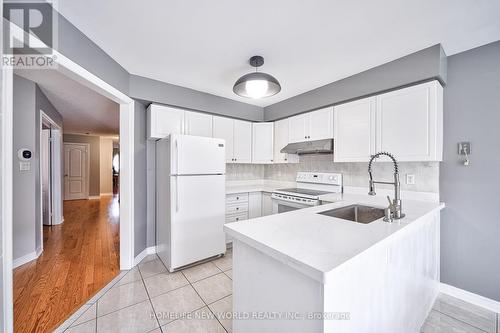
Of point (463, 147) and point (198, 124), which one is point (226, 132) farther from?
point (463, 147)

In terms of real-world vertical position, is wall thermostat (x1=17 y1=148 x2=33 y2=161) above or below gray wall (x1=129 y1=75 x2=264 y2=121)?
below

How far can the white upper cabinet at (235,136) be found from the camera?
3354 mm

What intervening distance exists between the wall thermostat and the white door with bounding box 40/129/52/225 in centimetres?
159

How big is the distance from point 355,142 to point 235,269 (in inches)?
83.0

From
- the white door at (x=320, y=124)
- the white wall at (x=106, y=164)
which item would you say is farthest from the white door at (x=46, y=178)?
the white door at (x=320, y=124)

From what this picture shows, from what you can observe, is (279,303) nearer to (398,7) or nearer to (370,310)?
(370,310)

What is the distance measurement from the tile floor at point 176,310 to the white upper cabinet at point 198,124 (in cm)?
194

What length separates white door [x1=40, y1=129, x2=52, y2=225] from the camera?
13.1ft

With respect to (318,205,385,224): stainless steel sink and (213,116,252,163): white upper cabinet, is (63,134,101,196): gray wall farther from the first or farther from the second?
(318,205,385,224): stainless steel sink

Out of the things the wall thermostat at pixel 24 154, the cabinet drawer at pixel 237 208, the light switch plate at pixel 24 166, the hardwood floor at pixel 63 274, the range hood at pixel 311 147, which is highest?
the range hood at pixel 311 147

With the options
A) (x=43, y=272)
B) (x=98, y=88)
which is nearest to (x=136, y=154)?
(x=98, y=88)

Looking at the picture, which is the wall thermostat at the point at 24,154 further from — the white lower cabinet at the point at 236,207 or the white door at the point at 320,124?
the white door at the point at 320,124

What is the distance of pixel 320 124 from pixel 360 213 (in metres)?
1.44

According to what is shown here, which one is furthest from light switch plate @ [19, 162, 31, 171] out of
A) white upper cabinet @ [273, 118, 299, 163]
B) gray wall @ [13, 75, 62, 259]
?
white upper cabinet @ [273, 118, 299, 163]
